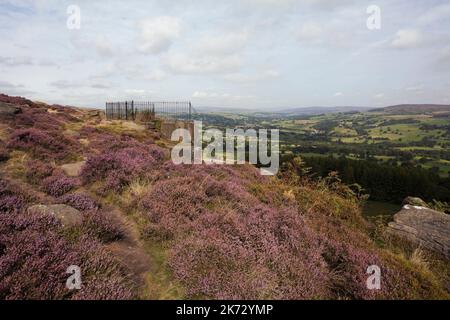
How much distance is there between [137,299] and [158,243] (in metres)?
1.61

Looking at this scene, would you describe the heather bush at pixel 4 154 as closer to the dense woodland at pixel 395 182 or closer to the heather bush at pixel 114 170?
the heather bush at pixel 114 170

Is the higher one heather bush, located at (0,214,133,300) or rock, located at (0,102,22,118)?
rock, located at (0,102,22,118)

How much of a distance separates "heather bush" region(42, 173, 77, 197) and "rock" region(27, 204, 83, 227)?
181 cm

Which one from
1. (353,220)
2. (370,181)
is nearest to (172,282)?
(353,220)

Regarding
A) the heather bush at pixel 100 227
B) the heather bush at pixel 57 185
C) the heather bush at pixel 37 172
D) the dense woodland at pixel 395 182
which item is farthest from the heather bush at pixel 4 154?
the dense woodland at pixel 395 182

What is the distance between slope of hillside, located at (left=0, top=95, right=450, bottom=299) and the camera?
3.50 metres

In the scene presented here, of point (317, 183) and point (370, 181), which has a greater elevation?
point (317, 183)

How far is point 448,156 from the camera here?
110688mm

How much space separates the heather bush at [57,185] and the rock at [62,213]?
71.3 inches

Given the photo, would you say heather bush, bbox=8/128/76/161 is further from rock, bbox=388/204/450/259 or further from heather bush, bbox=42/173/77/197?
rock, bbox=388/204/450/259

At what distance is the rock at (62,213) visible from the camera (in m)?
4.55

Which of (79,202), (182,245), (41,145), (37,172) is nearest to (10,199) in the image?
(79,202)

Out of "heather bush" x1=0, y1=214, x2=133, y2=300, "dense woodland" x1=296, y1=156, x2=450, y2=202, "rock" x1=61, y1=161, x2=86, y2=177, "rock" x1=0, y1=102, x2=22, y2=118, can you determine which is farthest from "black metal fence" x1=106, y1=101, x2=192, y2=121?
"dense woodland" x1=296, y1=156, x2=450, y2=202

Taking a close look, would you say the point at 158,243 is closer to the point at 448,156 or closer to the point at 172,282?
the point at 172,282
